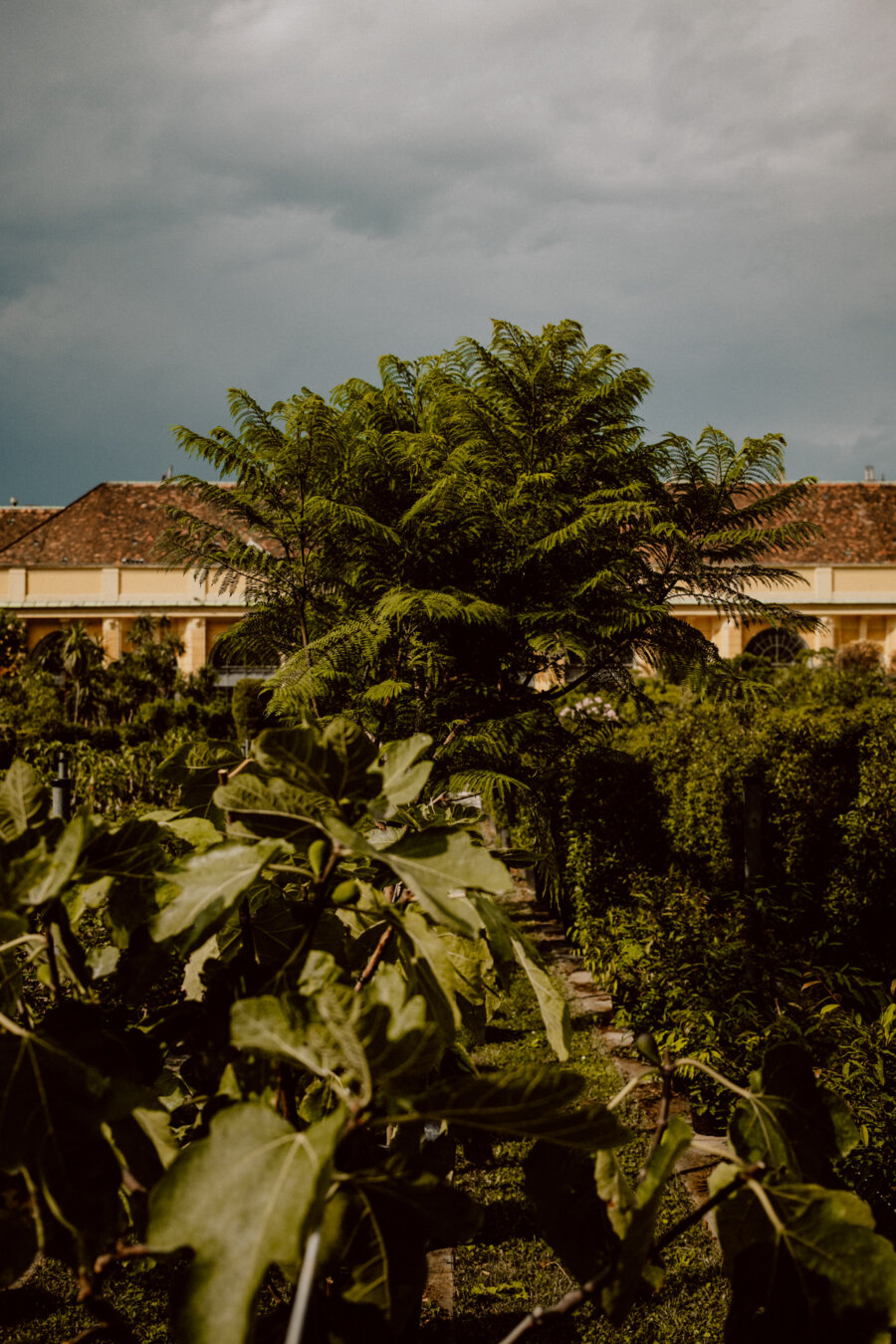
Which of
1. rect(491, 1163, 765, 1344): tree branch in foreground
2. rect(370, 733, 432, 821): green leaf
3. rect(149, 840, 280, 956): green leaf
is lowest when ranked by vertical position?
rect(491, 1163, 765, 1344): tree branch in foreground

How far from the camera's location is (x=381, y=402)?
4320 millimetres

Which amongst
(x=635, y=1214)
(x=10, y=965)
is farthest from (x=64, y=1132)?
(x=635, y=1214)

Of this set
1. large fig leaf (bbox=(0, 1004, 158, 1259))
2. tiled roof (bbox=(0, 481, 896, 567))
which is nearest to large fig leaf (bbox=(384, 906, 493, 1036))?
large fig leaf (bbox=(0, 1004, 158, 1259))

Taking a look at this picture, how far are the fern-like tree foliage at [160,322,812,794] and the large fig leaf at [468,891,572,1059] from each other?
250cm

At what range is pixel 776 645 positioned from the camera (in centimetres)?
2667

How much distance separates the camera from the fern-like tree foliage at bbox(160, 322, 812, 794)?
143 inches

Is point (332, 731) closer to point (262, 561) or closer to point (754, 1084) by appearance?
point (754, 1084)

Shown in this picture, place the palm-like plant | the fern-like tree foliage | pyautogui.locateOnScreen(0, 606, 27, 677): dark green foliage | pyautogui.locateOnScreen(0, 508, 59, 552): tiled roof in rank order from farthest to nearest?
1. pyautogui.locateOnScreen(0, 508, 59, 552): tiled roof
2. pyautogui.locateOnScreen(0, 606, 27, 677): dark green foliage
3. the palm-like plant
4. the fern-like tree foliage

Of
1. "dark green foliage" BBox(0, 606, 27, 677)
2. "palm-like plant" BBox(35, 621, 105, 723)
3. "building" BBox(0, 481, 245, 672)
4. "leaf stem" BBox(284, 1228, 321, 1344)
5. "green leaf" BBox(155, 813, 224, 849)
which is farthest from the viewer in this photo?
"building" BBox(0, 481, 245, 672)

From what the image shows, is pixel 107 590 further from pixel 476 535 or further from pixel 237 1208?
pixel 237 1208

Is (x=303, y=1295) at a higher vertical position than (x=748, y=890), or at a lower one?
higher

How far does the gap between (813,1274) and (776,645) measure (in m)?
27.9

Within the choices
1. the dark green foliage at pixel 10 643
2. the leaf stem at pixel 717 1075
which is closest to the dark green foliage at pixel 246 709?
the dark green foliage at pixel 10 643

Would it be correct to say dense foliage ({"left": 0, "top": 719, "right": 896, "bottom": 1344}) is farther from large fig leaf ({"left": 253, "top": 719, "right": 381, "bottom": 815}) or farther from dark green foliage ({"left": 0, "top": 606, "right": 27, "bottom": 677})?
dark green foliage ({"left": 0, "top": 606, "right": 27, "bottom": 677})
